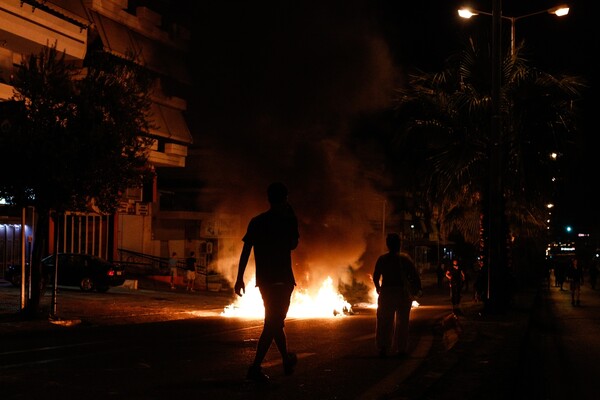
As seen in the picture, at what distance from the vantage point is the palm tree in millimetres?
16953

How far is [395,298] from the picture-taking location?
8672 mm

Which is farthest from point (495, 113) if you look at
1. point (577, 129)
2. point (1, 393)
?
point (1, 393)

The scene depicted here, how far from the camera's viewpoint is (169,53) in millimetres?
36688

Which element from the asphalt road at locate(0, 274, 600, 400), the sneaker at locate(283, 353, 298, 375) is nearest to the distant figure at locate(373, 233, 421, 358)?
the asphalt road at locate(0, 274, 600, 400)

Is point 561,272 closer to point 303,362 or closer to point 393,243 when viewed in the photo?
point 393,243

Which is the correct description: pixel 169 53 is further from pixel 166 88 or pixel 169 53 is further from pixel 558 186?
pixel 558 186

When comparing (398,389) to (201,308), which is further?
(201,308)

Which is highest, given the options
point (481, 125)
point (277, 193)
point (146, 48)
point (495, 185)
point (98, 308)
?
point (146, 48)

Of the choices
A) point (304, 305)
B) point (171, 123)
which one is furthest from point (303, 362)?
point (171, 123)

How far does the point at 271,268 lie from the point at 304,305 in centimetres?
1292

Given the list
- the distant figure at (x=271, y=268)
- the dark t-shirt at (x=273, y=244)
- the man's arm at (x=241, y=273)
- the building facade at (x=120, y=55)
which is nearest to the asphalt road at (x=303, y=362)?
the distant figure at (x=271, y=268)

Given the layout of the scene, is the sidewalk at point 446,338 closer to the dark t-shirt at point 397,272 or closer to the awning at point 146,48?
the dark t-shirt at point 397,272

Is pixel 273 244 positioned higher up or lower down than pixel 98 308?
higher up

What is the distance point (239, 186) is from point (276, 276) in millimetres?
22627
